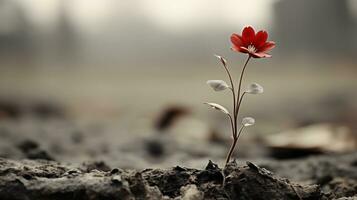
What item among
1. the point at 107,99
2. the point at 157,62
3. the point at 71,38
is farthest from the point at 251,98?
the point at 71,38

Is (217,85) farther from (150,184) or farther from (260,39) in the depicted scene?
(150,184)

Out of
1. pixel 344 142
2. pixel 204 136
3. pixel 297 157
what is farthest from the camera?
pixel 204 136

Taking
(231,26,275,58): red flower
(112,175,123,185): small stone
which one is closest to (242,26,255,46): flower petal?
(231,26,275,58): red flower

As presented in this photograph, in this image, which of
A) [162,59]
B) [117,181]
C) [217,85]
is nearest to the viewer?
[117,181]

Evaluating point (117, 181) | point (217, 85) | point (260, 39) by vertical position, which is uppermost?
point (260, 39)

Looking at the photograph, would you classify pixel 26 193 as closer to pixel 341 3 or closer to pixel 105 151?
pixel 105 151

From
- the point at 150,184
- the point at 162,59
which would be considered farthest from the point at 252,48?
the point at 162,59

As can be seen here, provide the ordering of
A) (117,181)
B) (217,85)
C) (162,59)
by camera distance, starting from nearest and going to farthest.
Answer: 1. (117,181)
2. (217,85)
3. (162,59)

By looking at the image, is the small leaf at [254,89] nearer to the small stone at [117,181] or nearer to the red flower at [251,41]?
the red flower at [251,41]
